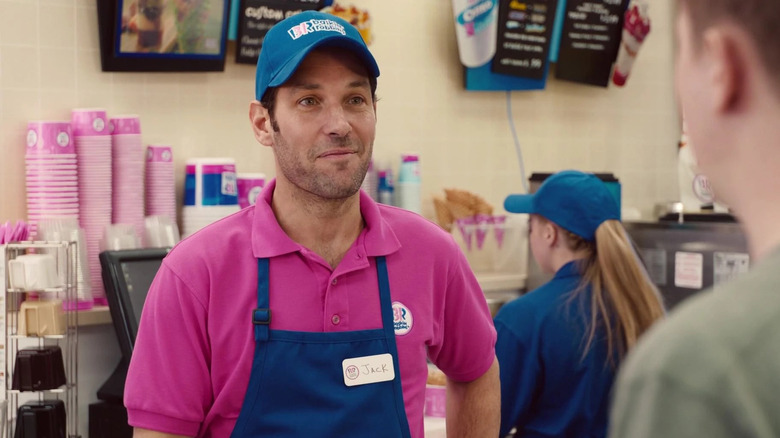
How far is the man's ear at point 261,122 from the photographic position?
6.79 ft

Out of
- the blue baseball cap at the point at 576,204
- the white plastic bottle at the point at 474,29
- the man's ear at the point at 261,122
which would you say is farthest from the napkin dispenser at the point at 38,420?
the white plastic bottle at the point at 474,29

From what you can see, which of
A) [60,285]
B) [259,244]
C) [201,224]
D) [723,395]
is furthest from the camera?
[201,224]

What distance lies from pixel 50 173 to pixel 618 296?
5.78ft

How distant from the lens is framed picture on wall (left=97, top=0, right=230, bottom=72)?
131 inches

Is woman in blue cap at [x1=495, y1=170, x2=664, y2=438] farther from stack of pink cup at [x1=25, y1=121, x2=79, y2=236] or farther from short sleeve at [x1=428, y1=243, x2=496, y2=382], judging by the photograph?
stack of pink cup at [x1=25, y1=121, x2=79, y2=236]

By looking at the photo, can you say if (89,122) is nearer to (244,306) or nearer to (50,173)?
(50,173)

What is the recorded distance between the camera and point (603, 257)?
291 cm

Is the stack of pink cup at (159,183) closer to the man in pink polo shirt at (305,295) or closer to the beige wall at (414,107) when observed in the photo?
the beige wall at (414,107)

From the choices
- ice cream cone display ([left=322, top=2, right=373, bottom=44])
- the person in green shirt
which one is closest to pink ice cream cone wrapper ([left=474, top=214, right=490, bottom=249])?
ice cream cone display ([left=322, top=2, right=373, bottom=44])

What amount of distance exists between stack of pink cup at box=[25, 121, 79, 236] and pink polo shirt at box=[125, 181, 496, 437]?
1.27 m

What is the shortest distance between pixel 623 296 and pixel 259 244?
130 centimetres

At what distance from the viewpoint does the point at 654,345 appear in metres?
0.67

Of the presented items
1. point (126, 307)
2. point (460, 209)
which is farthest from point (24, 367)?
point (460, 209)

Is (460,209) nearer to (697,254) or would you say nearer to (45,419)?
(697,254)
